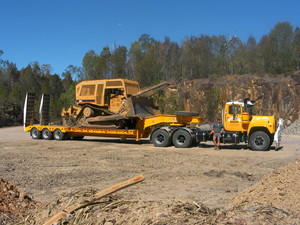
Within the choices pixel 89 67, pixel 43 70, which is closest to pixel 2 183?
pixel 89 67

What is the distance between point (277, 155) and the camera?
46.5 ft

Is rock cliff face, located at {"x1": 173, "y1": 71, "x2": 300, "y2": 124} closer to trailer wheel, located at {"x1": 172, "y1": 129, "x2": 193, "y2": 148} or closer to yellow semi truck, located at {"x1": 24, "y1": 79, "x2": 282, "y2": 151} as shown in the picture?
yellow semi truck, located at {"x1": 24, "y1": 79, "x2": 282, "y2": 151}

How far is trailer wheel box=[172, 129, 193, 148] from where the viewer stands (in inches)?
658

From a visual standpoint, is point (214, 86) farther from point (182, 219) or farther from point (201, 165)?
point (182, 219)

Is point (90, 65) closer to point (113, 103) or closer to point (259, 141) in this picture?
point (113, 103)

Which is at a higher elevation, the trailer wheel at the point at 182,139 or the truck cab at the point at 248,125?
the truck cab at the point at 248,125

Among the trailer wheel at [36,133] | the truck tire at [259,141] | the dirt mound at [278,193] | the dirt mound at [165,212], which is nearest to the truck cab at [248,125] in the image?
the truck tire at [259,141]

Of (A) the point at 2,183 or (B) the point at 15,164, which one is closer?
(A) the point at 2,183

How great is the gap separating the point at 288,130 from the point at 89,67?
38296 millimetres

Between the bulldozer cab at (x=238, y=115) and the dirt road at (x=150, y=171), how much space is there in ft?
5.82

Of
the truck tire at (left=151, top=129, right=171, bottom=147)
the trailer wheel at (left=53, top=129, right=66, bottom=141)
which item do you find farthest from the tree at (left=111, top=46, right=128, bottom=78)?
the truck tire at (left=151, top=129, right=171, bottom=147)

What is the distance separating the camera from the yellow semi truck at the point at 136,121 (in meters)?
16.0

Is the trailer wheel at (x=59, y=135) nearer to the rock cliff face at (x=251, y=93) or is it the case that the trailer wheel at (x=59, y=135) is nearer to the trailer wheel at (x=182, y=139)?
the trailer wheel at (x=182, y=139)

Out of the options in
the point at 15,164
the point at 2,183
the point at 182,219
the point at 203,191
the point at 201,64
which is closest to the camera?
the point at 182,219
